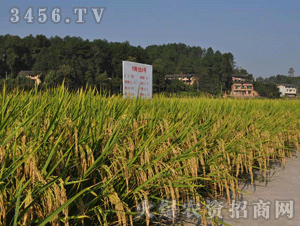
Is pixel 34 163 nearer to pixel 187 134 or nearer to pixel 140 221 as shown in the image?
pixel 140 221

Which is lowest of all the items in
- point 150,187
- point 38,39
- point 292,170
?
point 292,170

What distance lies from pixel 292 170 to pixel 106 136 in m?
A: 4.15

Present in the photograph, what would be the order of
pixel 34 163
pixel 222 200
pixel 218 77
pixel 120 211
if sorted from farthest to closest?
pixel 218 77, pixel 222 200, pixel 120 211, pixel 34 163

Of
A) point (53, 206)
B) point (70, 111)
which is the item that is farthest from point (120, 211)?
point (70, 111)

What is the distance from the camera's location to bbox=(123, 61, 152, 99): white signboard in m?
10.1

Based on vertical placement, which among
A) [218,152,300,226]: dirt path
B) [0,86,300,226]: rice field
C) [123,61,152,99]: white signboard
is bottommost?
[218,152,300,226]: dirt path

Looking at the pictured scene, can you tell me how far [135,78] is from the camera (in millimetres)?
10594

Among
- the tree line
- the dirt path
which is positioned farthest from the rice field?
the tree line

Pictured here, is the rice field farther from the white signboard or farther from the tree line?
the tree line

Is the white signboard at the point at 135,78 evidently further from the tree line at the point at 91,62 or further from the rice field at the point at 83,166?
the tree line at the point at 91,62

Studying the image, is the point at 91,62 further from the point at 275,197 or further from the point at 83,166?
the point at 83,166

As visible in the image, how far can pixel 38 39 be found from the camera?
299 feet

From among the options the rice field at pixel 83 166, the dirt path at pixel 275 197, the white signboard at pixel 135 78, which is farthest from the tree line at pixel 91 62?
the rice field at pixel 83 166

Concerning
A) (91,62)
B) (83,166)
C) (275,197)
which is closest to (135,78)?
(275,197)
